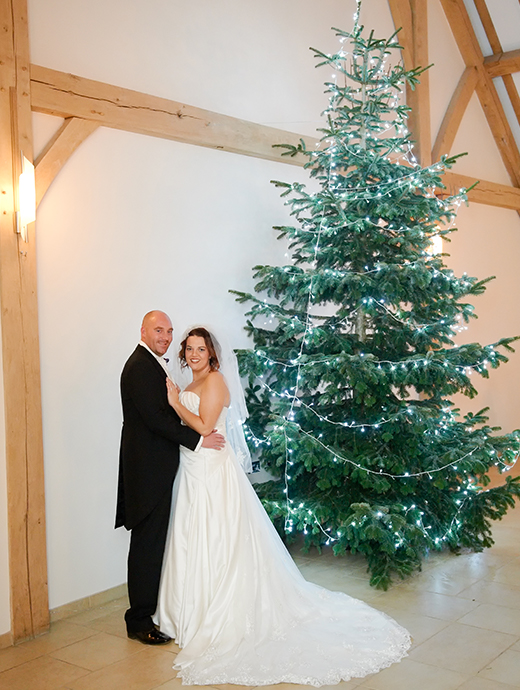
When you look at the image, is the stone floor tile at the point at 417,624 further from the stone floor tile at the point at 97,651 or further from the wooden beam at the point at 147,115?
the wooden beam at the point at 147,115

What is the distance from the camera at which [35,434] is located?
12.9 feet

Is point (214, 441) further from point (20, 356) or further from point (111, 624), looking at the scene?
point (111, 624)

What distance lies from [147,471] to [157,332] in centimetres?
75

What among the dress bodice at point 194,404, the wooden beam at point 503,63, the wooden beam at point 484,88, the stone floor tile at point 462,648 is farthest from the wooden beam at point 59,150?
the wooden beam at point 503,63

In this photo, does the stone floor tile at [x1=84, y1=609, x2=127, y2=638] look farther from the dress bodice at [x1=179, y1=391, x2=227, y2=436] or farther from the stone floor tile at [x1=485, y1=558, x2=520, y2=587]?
the stone floor tile at [x1=485, y1=558, x2=520, y2=587]

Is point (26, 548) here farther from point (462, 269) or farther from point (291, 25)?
point (462, 269)

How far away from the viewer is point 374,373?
4426mm

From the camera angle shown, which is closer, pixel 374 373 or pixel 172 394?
pixel 172 394

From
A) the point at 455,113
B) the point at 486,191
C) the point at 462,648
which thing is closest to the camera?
the point at 462,648

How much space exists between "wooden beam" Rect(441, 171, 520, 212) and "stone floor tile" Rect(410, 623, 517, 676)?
17.2ft

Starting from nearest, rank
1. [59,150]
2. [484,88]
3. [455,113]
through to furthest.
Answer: [59,150]
[455,113]
[484,88]

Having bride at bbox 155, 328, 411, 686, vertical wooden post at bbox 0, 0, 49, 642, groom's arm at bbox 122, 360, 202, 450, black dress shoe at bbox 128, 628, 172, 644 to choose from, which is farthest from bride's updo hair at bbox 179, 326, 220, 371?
black dress shoe at bbox 128, 628, 172, 644

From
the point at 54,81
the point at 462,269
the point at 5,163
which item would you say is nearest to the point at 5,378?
the point at 5,163

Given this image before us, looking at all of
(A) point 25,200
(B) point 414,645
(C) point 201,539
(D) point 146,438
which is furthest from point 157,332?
(B) point 414,645
